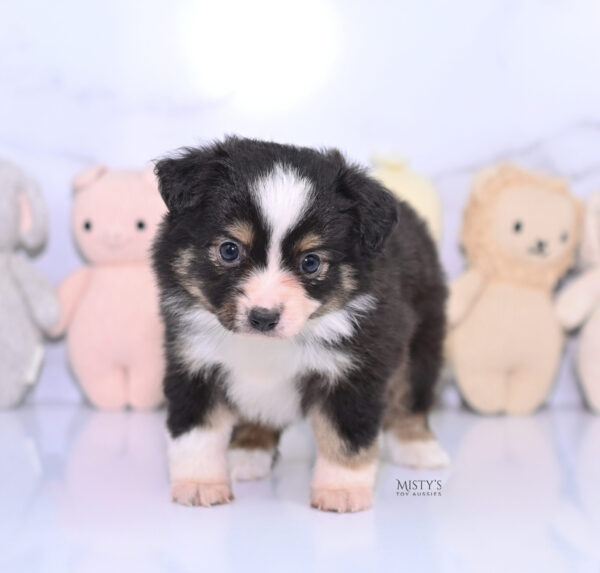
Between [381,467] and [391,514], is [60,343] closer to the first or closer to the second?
[381,467]

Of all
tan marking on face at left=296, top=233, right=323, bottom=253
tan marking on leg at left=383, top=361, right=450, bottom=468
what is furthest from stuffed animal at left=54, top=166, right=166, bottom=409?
tan marking on face at left=296, top=233, right=323, bottom=253

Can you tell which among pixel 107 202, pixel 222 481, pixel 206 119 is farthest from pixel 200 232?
pixel 206 119

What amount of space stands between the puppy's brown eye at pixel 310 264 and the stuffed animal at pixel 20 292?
83.1 inches

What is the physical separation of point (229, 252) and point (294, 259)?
0.63 ft

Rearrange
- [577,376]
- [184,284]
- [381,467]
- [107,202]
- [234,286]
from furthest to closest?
[577,376], [107,202], [381,467], [184,284], [234,286]

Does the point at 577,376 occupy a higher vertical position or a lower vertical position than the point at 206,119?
lower

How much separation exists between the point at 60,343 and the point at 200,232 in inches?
89.8

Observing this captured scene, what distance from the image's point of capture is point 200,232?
2.74 metres

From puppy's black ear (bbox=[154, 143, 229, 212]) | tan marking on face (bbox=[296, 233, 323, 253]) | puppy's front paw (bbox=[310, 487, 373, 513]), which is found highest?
puppy's black ear (bbox=[154, 143, 229, 212])

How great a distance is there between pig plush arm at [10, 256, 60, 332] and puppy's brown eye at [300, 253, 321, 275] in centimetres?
211

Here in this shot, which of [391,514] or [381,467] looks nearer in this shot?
[391,514]

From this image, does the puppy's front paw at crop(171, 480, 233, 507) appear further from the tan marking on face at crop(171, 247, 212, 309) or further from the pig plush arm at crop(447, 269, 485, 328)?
the pig plush arm at crop(447, 269, 485, 328)

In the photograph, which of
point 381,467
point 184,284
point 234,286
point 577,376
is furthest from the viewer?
point 577,376

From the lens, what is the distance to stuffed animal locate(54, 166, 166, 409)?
172 inches
